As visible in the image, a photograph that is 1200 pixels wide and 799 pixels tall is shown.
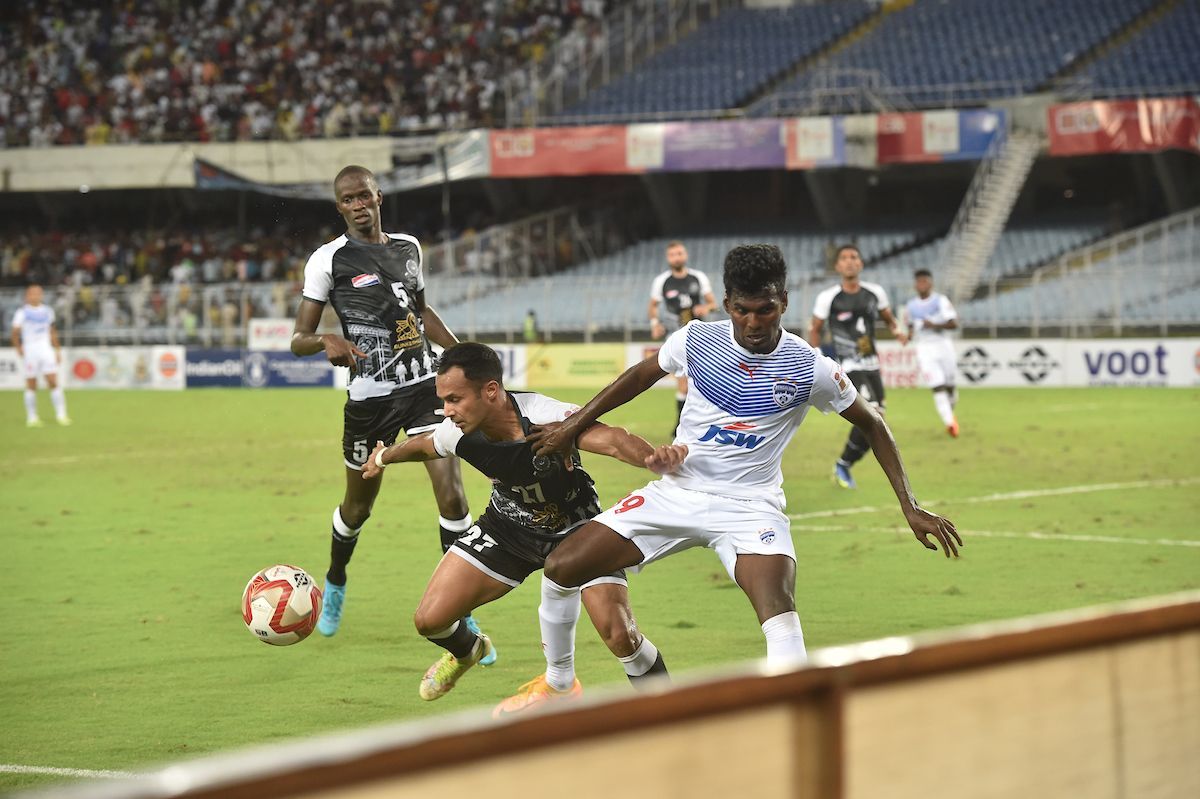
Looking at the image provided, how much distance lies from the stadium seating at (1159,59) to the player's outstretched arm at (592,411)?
3416 centimetres

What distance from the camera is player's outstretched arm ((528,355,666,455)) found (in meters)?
6.10

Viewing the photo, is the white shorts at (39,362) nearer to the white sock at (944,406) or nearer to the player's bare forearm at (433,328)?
the white sock at (944,406)

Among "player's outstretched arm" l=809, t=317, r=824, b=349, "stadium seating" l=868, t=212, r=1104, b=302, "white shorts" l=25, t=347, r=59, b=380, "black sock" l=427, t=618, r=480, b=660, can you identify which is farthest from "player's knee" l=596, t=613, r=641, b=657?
"stadium seating" l=868, t=212, r=1104, b=302

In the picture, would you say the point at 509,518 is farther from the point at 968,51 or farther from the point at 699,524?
the point at 968,51

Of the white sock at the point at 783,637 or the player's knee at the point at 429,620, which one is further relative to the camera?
the player's knee at the point at 429,620

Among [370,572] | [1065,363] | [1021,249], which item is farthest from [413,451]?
[1021,249]

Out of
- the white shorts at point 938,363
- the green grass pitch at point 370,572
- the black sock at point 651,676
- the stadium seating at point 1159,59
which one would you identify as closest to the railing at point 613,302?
the stadium seating at point 1159,59

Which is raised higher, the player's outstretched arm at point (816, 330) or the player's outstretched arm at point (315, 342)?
the player's outstretched arm at point (816, 330)

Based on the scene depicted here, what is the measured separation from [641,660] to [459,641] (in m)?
1.11

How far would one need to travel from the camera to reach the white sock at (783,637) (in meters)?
5.60

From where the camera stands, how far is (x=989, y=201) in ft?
124

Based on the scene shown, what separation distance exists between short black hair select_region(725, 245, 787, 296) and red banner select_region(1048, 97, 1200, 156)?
108 ft

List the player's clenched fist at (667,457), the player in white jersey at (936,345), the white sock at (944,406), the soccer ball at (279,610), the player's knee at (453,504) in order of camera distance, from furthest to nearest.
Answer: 1. the player in white jersey at (936,345)
2. the white sock at (944,406)
3. the player's knee at (453,504)
4. the soccer ball at (279,610)
5. the player's clenched fist at (667,457)

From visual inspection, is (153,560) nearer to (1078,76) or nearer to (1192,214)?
(1192,214)
